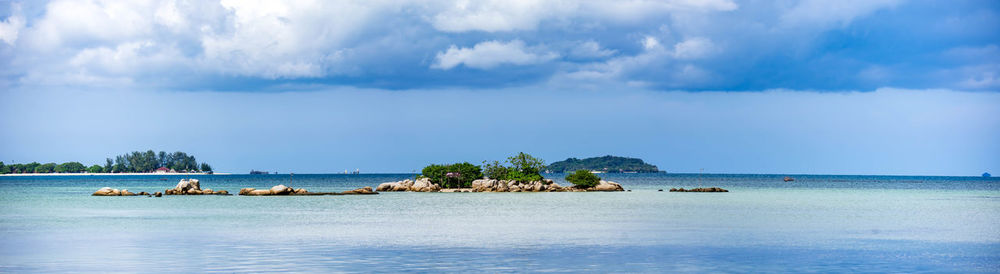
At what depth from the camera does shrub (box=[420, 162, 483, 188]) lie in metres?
127

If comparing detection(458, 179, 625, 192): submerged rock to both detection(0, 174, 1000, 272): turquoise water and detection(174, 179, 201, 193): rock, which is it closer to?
detection(174, 179, 201, 193): rock

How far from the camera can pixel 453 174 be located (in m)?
127

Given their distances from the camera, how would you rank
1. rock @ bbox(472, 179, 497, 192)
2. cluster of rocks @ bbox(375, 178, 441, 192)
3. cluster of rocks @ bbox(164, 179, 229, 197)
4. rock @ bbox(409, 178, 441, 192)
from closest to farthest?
cluster of rocks @ bbox(164, 179, 229, 197)
rock @ bbox(472, 179, 497, 192)
rock @ bbox(409, 178, 441, 192)
cluster of rocks @ bbox(375, 178, 441, 192)

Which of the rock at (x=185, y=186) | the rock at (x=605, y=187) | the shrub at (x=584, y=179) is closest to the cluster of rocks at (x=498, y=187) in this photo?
the rock at (x=605, y=187)

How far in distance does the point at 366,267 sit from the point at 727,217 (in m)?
38.2

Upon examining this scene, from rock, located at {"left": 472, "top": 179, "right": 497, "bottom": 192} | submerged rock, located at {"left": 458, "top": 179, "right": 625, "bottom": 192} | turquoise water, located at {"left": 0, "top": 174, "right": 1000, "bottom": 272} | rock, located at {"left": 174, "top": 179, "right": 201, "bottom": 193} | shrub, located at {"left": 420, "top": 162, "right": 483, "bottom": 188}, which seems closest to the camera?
turquoise water, located at {"left": 0, "top": 174, "right": 1000, "bottom": 272}

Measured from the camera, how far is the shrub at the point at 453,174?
A: 127m

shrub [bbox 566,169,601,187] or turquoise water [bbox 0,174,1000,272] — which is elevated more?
shrub [bbox 566,169,601,187]

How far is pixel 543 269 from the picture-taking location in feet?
101

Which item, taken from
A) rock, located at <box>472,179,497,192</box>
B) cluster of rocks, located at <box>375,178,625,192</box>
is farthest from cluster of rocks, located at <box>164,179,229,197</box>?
rock, located at <box>472,179,497,192</box>

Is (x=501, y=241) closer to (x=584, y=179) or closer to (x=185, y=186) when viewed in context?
(x=185, y=186)

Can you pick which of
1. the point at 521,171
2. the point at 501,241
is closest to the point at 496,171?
the point at 521,171

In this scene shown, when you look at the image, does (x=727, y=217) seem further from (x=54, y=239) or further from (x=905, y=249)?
(x=54, y=239)

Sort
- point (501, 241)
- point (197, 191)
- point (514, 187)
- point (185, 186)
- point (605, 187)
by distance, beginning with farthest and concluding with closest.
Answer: point (605, 187), point (514, 187), point (197, 191), point (185, 186), point (501, 241)
